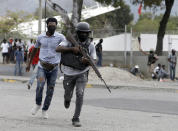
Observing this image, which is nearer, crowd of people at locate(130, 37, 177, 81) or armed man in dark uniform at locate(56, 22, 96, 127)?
armed man in dark uniform at locate(56, 22, 96, 127)

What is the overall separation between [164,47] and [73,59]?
64.7 ft

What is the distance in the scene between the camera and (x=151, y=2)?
Result: 93.3ft

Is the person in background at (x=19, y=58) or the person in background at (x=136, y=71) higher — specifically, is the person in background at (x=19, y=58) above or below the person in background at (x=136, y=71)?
above

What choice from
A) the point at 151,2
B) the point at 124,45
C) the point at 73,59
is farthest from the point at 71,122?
the point at 151,2

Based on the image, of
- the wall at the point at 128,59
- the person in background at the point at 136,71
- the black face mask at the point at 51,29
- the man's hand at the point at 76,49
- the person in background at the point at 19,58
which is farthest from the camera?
the wall at the point at 128,59

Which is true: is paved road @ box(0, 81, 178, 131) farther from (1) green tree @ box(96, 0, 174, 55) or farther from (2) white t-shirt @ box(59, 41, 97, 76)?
(1) green tree @ box(96, 0, 174, 55)

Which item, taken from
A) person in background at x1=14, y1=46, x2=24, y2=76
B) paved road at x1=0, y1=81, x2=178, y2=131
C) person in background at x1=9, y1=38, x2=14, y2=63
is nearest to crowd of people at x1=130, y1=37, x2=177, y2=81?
person in background at x1=14, y1=46, x2=24, y2=76

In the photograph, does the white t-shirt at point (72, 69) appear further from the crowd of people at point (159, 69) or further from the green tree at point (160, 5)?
the green tree at point (160, 5)

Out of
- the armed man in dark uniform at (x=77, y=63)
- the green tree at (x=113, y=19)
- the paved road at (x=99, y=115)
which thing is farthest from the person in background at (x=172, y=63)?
the green tree at (x=113, y=19)

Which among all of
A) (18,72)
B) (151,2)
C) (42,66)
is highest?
(151,2)

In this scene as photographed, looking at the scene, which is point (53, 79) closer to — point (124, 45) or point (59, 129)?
point (59, 129)

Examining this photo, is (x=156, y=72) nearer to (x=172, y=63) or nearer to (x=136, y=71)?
(x=172, y=63)

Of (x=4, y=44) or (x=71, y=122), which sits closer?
(x=71, y=122)

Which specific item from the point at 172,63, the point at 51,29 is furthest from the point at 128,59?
the point at 51,29
